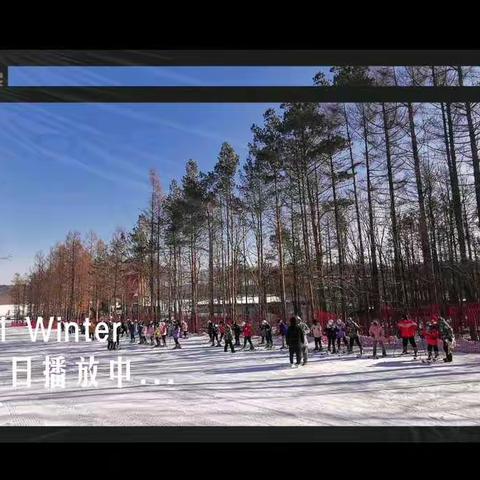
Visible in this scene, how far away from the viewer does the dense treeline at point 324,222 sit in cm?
354

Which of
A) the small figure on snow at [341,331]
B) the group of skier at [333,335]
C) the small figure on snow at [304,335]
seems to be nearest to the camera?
the group of skier at [333,335]

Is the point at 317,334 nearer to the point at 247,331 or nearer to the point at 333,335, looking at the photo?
the point at 333,335

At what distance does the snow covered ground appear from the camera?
2812 millimetres

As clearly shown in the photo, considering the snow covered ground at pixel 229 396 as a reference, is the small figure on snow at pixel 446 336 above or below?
above

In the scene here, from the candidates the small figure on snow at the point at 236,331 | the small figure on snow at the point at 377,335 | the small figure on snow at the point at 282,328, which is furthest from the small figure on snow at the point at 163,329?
the small figure on snow at the point at 377,335

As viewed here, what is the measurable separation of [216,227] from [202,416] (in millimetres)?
2487

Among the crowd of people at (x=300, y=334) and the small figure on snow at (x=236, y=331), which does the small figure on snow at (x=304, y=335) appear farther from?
the small figure on snow at (x=236, y=331)

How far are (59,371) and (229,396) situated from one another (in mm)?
1428

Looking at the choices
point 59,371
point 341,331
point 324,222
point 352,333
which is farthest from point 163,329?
point 59,371

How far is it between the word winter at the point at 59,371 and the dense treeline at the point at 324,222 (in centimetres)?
45
